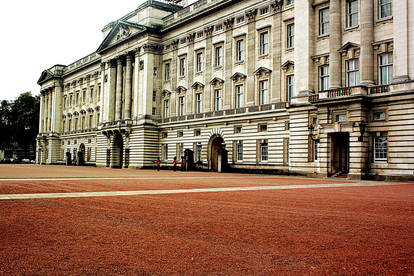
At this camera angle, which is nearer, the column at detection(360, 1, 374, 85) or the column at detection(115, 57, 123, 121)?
the column at detection(360, 1, 374, 85)

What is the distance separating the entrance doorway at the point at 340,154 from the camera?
34.8 metres

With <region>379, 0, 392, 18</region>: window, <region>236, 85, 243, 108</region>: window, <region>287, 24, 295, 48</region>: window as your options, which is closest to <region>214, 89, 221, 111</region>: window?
<region>236, 85, 243, 108</region>: window

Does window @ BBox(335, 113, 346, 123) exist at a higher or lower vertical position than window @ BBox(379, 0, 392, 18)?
lower

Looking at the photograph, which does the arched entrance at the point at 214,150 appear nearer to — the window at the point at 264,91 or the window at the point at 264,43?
the window at the point at 264,91

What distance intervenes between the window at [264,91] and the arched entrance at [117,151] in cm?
3038

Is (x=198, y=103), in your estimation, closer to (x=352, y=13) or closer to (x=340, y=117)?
(x=340, y=117)

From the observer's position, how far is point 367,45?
109 feet

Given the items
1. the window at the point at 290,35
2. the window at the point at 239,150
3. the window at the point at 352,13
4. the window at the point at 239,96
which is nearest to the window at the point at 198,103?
the window at the point at 239,96

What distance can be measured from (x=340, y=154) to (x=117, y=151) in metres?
42.1

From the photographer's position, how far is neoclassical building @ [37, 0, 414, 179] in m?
31.8

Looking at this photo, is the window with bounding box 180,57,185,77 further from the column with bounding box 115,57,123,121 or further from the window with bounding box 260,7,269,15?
the window with bounding box 260,7,269,15

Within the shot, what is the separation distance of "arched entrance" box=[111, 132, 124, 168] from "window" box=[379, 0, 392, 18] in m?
45.4

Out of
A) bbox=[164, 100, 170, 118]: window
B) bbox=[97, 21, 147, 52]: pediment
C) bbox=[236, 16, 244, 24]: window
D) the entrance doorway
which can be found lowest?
the entrance doorway

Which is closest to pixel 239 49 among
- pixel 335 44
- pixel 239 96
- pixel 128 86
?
pixel 239 96
